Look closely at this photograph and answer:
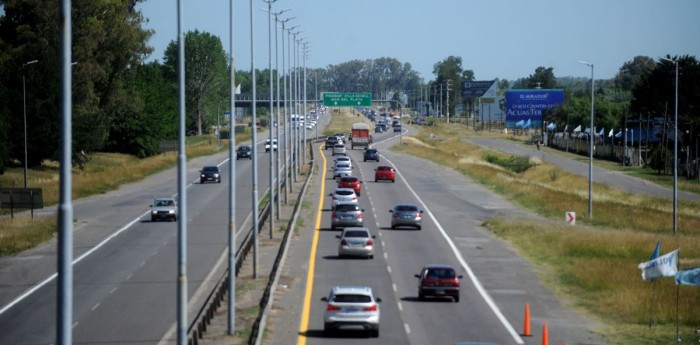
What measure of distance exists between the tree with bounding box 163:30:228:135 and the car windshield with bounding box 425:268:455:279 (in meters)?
135

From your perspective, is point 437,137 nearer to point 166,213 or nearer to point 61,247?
point 166,213

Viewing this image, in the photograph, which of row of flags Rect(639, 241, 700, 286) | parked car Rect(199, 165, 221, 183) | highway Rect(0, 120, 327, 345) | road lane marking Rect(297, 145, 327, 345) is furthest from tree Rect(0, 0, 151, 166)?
row of flags Rect(639, 241, 700, 286)

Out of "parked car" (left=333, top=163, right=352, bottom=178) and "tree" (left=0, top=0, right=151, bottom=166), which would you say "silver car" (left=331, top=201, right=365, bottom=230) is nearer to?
"parked car" (left=333, top=163, right=352, bottom=178)

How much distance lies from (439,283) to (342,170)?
186ft

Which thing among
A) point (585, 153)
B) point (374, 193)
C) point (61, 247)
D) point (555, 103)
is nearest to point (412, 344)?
point (61, 247)

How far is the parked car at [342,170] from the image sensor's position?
92.6 m

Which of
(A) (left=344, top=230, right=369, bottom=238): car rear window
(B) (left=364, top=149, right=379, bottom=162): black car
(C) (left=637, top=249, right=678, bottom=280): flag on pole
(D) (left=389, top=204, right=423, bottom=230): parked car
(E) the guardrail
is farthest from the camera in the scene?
(B) (left=364, top=149, right=379, bottom=162): black car

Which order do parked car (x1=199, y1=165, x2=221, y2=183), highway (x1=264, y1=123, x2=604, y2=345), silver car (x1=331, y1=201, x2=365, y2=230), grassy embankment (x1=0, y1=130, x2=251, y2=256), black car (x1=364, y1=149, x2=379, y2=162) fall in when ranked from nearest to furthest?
highway (x1=264, y1=123, x2=604, y2=345) → grassy embankment (x1=0, y1=130, x2=251, y2=256) → silver car (x1=331, y1=201, x2=365, y2=230) → parked car (x1=199, y1=165, x2=221, y2=183) → black car (x1=364, y1=149, x2=379, y2=162)

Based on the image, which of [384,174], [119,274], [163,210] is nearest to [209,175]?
[384,174]

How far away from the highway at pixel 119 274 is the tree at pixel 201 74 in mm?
92916

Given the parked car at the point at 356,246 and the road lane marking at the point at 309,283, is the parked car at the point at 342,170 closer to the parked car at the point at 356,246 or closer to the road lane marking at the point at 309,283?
the road lane marking at the point at 309,283

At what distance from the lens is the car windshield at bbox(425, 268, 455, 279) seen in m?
37.4

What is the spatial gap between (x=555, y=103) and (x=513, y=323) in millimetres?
79294

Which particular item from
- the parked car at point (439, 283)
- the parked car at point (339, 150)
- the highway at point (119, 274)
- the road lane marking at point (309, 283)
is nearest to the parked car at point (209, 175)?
the highway at point (119, 274)
